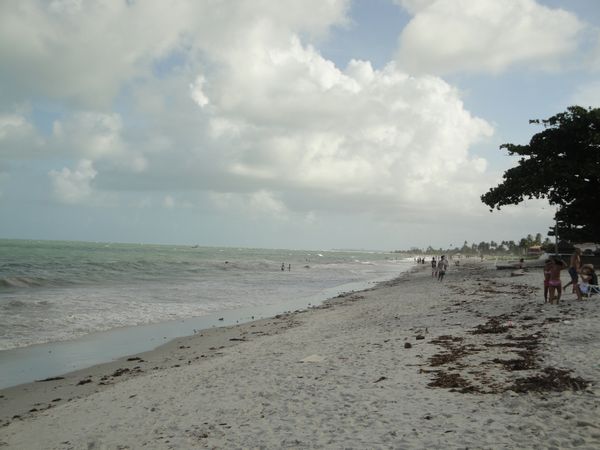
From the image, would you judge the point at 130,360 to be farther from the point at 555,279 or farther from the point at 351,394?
the point at 555,279

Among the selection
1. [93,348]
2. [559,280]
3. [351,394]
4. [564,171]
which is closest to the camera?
[351,394]

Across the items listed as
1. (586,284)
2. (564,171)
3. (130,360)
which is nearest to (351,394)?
(130,360)

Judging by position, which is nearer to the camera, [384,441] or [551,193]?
[384,441]

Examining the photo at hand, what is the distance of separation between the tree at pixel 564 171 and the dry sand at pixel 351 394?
23.6 m

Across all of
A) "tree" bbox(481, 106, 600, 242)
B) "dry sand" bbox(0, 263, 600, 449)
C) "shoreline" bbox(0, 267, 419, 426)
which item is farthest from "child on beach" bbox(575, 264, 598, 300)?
"tree" bbox(481, 106, 600, 242)

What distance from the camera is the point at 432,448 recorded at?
496 cm

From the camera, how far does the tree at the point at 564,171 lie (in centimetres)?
3294

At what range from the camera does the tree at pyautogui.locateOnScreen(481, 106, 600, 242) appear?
3294cm

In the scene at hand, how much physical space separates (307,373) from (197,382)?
2316 mm

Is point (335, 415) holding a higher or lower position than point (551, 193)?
lower

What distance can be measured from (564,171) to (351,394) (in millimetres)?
32482

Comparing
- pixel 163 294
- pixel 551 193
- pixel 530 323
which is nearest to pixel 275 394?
pixel 530 323

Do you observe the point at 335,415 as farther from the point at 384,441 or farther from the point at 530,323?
the point at 530,323

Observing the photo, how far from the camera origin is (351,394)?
281 inches
